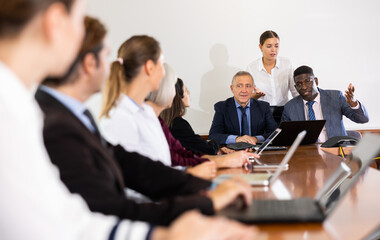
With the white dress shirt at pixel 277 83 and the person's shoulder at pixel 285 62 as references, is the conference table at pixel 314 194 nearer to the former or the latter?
the white dress shirt at pixel 277 83

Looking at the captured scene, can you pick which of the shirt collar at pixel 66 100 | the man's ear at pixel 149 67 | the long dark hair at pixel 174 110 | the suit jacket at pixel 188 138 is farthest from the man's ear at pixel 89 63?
the suit jacket at pixel 188 138

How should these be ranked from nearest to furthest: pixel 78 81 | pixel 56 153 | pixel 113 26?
pixel 56 153 → pixel 78 81 → pixel 113 26

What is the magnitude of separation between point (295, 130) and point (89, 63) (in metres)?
2.51

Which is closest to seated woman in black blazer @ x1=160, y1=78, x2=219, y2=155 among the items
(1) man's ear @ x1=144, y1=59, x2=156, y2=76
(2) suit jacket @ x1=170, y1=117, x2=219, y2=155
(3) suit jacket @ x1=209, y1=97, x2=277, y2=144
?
(2) suit jacket @ x1=170, y1=117, x2=219, y2=155

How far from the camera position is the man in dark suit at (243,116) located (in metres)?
4.66

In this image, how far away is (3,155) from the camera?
0.73 metres

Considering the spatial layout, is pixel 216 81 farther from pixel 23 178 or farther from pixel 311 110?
pixel 23 178

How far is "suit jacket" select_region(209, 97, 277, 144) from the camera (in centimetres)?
465

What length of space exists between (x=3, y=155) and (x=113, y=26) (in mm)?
5619

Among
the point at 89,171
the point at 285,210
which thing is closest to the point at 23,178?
the point at 89,171

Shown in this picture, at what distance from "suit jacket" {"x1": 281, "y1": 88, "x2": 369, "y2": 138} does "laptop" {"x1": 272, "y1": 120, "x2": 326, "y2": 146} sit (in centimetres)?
73

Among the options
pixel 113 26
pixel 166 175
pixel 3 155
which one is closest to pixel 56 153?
pixel 3 155

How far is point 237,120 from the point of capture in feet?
15.4

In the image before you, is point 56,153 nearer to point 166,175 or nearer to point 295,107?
point 166,175
